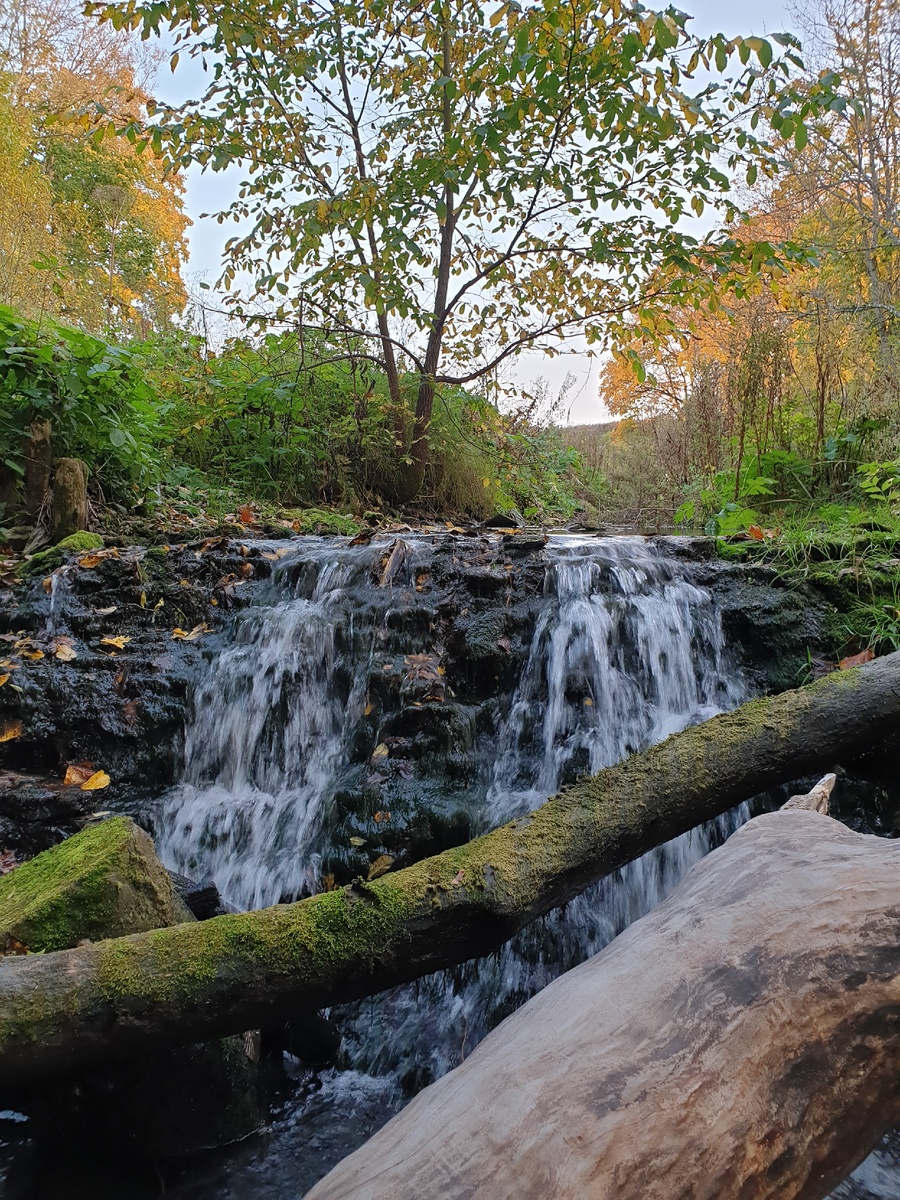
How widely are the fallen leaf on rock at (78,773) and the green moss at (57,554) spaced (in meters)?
1.55

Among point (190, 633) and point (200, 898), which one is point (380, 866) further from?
point (190, 633)

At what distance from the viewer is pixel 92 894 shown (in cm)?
171

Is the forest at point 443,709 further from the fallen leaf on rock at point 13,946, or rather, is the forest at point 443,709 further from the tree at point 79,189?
the tree at point 79,189

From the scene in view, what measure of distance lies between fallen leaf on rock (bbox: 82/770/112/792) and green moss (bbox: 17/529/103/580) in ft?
5.45

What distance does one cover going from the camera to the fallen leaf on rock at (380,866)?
2.62 metres

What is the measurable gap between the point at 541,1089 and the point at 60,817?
263 centimetres

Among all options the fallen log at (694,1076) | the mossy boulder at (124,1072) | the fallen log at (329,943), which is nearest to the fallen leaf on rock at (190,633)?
the mossy boulder at (124,1072)

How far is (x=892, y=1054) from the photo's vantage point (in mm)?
1104

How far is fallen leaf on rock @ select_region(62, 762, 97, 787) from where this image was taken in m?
3.08

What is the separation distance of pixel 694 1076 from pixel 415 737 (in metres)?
2.16

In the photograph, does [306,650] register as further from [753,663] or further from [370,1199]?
[370,1199]

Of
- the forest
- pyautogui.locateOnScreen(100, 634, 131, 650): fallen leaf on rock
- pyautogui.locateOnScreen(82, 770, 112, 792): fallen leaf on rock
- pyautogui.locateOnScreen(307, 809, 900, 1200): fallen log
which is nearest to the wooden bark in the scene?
the forest

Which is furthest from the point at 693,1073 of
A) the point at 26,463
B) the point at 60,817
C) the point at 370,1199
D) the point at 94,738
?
the point at 26,463

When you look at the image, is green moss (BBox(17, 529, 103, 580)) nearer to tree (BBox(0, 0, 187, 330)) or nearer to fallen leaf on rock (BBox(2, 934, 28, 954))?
fallen leaf on rock (BBox(2, 934, 28, 954))
